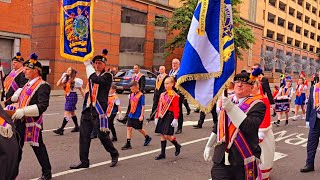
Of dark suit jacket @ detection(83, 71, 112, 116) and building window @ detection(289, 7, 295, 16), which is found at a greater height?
building window @ detection(289, 7, 295, 16)

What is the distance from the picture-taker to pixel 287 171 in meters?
6.60

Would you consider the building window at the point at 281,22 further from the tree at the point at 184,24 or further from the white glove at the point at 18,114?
the white glove at the point at 18,114

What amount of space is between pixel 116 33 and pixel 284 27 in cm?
3769

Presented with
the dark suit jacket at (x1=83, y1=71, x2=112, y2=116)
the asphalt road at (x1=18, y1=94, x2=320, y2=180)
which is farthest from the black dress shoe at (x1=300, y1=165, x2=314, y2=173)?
the dark suit jacket at (x1=83, y1=71, x2=112, y2=116)

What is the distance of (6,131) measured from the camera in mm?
2293

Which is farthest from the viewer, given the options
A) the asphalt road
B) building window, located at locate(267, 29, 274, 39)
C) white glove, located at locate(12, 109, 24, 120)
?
building window, located at locate(267, 29, 274, 39)

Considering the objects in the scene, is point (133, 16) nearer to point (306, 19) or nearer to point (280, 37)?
point (280, 37)

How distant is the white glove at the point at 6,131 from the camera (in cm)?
227

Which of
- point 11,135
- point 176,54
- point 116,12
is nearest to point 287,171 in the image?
point 11,135

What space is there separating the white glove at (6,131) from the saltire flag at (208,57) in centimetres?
181

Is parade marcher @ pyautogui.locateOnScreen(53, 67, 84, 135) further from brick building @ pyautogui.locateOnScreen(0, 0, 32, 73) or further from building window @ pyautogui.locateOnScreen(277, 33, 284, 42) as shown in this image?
building window @ pyautogui.locateOnScreen(277, 33, 284, 42)

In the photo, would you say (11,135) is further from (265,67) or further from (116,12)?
(265,67)

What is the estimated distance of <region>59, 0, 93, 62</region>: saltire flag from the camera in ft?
17.0

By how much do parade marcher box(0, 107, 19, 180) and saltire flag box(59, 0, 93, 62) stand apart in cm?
294
